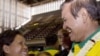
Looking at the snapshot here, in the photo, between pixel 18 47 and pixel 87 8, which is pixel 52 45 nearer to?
pixel 18 47

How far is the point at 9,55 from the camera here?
189 cm

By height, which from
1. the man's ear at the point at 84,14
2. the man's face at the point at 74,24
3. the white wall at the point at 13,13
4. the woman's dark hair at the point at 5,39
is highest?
the man's ear at the point at 84,14

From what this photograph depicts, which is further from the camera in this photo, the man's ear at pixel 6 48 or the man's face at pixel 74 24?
the man's ear at pixel 6 48

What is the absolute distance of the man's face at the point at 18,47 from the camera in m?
1.90

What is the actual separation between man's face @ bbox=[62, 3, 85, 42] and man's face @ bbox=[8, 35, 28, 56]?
935 mm

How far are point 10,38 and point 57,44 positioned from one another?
18.6 inches

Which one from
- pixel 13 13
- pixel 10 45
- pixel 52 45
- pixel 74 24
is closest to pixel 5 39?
pixel 10 45

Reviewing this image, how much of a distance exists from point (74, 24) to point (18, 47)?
0.98 metres

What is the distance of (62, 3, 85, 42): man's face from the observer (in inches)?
40.1

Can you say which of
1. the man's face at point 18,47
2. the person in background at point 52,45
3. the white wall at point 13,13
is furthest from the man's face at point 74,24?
the white wall at point 13,13

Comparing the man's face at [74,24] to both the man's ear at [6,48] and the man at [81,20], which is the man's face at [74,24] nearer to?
the man at [81,20]

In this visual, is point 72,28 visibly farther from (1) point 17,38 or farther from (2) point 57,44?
(2) point 57,44

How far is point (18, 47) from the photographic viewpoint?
192 centimetres

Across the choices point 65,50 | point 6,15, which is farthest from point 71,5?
point 6,15
